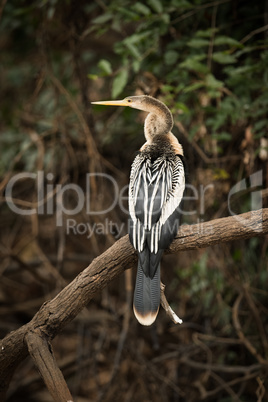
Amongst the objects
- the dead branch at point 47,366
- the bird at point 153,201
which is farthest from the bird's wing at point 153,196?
the dead branch at point 47,366

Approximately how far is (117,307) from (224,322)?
0.94 m

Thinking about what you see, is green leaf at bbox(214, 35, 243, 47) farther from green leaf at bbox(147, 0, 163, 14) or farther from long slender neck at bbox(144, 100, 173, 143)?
long slender neck at bbox(144, 100, 173, 143)

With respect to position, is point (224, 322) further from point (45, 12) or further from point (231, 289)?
point (45, 12)

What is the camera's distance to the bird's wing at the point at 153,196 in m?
1.51

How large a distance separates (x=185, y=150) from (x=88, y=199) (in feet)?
2.48

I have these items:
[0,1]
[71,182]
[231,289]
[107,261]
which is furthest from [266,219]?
[0,1]

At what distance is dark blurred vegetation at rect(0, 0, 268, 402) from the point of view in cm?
251

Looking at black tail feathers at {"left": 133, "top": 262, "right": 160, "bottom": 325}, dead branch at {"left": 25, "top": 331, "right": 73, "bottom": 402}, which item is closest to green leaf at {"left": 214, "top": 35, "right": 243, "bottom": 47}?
black tail feathers at {"left": 133, "top": 262, "right": 160, "bottom": 325}

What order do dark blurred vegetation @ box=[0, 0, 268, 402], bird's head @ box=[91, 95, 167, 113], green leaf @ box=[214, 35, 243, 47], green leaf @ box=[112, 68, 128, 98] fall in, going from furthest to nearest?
dark blurred vegetation @ box=[0, 0, 268, 402] → green leaf @ box=[112, 68, 128, 98] → green leaf @ box=[214, 35, 243, 47] → bird's head @ box=[91, 95, 167, 113]

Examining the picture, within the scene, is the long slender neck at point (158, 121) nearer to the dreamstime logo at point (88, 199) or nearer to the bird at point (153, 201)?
the bird at point (153, 201)

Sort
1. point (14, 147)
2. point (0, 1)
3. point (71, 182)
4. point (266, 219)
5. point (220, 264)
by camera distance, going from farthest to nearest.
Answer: point (14, 147) < point (71, 182) < point (0, 1) < point (220, 264) < point (266, 219)

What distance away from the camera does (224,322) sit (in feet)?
10.3

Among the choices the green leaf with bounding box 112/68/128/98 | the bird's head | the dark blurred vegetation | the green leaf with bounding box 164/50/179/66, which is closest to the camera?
the bird's head

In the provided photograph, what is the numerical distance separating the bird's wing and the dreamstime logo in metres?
0.58
